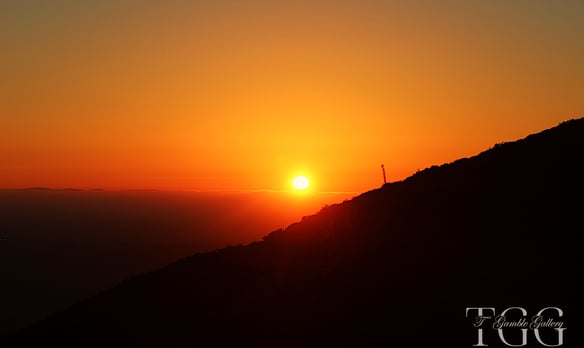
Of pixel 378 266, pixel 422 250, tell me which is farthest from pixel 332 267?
pixel 422 250

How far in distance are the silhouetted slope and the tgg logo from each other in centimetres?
26

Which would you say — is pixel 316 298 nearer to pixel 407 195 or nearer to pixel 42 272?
pixel 407 195

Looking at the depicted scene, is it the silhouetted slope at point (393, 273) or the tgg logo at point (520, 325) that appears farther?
the silhouetted slope at point (393, 273)

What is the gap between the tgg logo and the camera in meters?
18.4

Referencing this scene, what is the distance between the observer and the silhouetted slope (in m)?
20.9

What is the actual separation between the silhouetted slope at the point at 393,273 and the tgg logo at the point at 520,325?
26 cm

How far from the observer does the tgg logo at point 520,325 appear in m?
18.4

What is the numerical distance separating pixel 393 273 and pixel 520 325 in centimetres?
606

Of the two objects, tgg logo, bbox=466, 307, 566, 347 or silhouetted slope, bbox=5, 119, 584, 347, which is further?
silhouetted slope, bbox=5, 119, 584, 347

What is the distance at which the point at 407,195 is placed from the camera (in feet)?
102

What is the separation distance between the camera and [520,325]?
19.1 metres

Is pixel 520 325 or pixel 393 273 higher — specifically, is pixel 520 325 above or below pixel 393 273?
below

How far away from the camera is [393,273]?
79.3 feet

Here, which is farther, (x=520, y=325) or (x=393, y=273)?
(x=393, y=273)
